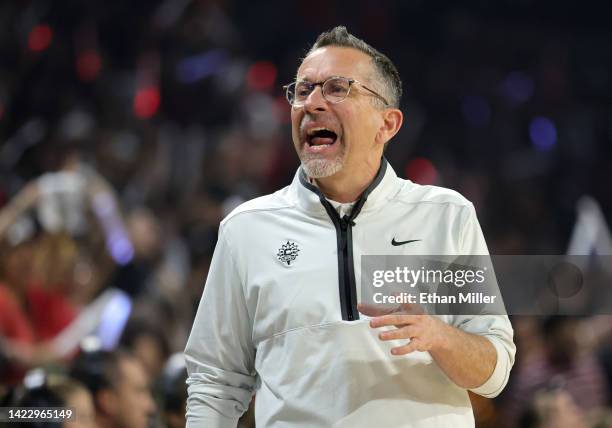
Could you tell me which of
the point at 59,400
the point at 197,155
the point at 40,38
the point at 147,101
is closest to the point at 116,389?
the point at 59,400

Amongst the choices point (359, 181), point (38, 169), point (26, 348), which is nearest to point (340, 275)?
point (359, 181)

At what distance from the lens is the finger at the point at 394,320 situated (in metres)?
2.12

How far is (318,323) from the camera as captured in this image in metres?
2.37

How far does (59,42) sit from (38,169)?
64.0 inches

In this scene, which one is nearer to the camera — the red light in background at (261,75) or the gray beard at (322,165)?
the gray beard at (322,165)

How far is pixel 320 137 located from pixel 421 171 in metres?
5.48

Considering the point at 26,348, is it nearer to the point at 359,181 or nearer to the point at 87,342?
the point at 87,342

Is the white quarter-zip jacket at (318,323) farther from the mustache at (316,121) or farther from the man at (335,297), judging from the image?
the mustache at (316,121)

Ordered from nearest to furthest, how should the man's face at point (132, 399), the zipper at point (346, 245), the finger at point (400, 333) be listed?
the finger at point (400, 333) < the zipper at point (346, 245) < the man's face at point (132, 399)

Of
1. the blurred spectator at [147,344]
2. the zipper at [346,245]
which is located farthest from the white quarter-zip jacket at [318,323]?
the blurred spectator at [147,344]

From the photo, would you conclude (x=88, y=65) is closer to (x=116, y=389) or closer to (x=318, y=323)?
(x=116, y=389)

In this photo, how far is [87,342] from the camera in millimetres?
4582

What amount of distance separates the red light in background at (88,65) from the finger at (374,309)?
19.5ft

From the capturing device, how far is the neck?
8.48ft
